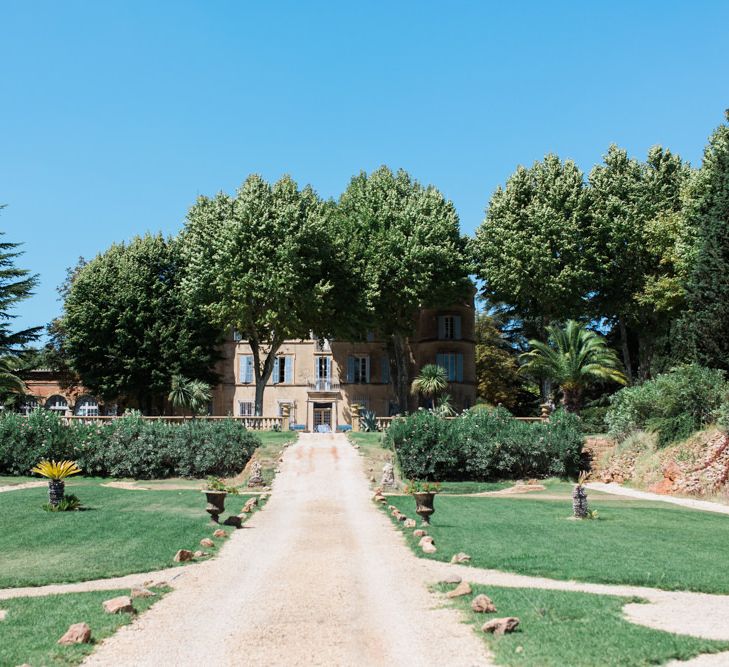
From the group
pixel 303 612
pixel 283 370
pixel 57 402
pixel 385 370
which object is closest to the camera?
pixel 303 612

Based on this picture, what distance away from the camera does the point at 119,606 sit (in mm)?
10539

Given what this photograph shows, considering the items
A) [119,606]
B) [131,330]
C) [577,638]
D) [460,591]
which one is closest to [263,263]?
[131,330]

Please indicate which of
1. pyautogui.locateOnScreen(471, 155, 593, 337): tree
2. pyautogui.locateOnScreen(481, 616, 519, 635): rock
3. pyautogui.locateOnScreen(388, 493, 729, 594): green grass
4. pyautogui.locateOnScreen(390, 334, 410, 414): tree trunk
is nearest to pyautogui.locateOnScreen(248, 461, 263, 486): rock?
pyautogui.locateOnScreen(388, 493, 729, 594): green grass

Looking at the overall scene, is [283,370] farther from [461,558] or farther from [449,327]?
[461,558]

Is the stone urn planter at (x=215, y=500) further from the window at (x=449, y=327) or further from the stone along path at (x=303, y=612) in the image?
the window at (x=449, y=327)

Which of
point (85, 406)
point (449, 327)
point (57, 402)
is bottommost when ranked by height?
point (85, 406)

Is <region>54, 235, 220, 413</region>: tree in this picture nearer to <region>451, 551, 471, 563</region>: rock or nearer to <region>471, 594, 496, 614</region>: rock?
<region>451, 551, 471, 563</region>: rock

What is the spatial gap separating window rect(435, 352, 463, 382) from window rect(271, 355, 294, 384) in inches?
447

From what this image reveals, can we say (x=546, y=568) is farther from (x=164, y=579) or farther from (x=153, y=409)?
(x=153, y=409)

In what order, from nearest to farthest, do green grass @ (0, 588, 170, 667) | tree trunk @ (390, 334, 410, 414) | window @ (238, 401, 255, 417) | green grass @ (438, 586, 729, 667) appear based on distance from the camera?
1. green grass @ (438, 586, 729, 667)
2. green grass @ (0, 588, 170, 667)
3. tree trunk @ (390, 334, 410, 414)
4. window @ (238, 401, 255, 417)

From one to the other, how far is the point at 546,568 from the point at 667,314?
37.9 metres

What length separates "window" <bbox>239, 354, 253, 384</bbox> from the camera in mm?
59781

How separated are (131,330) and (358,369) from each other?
1758 cm

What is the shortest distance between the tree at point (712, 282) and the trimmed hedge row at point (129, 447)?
21.4m
